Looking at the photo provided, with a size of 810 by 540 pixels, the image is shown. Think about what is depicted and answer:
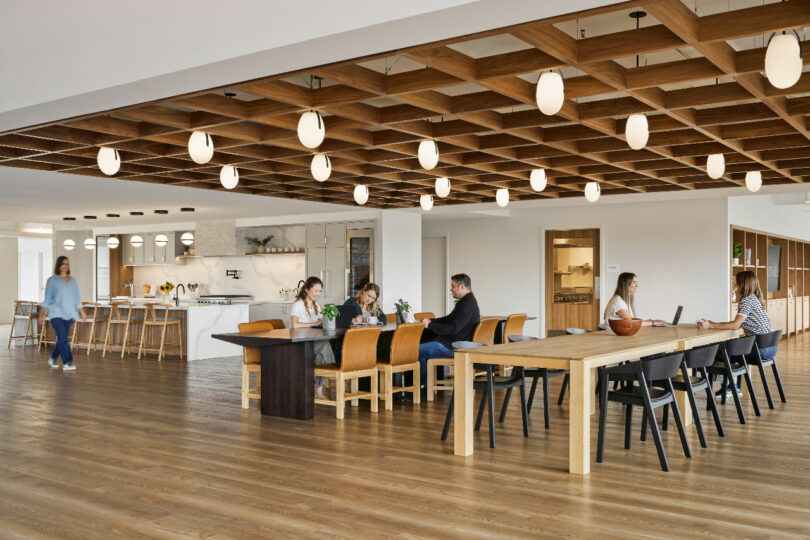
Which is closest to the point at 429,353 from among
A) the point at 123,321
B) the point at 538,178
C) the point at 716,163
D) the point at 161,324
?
the point at 538,178

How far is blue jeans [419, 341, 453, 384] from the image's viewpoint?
7.41 meters

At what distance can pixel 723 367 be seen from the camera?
6391 millimetres

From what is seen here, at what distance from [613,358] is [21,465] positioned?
384 cm

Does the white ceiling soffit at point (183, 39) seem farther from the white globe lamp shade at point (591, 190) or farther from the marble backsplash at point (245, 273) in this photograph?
the marble backsplash at point (245, 273)

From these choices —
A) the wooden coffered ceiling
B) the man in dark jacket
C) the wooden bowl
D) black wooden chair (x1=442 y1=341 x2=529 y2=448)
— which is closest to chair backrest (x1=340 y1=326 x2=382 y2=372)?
the man in dark jacket

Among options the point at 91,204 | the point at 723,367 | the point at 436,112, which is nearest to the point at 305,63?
the point at 436,112

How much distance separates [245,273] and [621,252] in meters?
6.86

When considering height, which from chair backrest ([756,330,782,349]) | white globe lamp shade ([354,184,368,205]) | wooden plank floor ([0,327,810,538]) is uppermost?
white globe lamp shade ([354,184,368,205])

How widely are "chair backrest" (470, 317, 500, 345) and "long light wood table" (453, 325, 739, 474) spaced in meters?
1.55

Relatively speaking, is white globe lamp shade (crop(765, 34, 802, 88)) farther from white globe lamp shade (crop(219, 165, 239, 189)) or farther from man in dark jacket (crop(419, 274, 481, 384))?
white globe lamp shade (crop(219, 165, 239, 189))

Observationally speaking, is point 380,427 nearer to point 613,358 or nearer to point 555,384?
point 613,358

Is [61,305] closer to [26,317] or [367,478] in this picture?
[26,317]

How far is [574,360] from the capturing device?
15.0ft

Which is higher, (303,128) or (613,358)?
(303,128)
